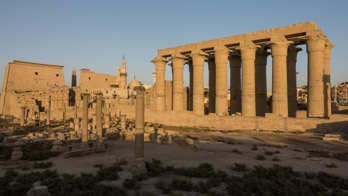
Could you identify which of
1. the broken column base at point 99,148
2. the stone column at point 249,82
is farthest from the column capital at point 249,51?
the broken column base at point 99,148

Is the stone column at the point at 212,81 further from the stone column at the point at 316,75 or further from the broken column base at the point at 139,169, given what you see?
the broken column base at the point at 139,169

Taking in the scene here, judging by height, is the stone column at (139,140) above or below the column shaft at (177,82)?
below

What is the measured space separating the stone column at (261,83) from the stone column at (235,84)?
290 centimetres

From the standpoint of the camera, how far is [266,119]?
24.3 metres

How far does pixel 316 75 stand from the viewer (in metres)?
23.2

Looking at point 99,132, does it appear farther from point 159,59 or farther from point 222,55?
point 159,59

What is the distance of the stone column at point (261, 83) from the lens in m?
31.5

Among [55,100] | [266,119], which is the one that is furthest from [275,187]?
[55,100]

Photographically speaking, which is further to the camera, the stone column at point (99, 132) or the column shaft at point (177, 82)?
the column shaft at point (177, 82)

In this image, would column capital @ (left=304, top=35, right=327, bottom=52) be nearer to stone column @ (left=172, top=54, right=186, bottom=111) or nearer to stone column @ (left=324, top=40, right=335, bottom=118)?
stone column @ (left=324, top=40, right=335, bottom=118)

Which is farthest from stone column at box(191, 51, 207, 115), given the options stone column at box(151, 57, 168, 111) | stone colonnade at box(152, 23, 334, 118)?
stone column at box(151, 57, 168, 111)

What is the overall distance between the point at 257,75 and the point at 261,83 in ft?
4.26

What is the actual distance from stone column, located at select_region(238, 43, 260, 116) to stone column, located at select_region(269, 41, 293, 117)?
8.24 feet

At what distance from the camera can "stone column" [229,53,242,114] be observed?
111 ft
